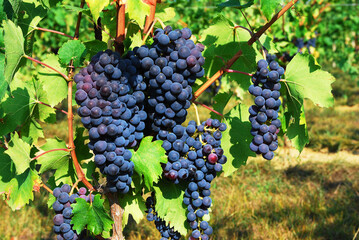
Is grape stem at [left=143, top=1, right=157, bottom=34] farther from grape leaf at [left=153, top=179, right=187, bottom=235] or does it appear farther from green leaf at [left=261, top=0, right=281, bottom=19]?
grape leaf at [left=153, top=179, right=187, bottom=235]

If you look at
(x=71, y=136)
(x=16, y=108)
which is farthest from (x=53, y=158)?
(x=16, y=108)

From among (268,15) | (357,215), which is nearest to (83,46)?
(268,15)

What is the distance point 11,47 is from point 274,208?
2.74 metres

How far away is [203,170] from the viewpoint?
142cm

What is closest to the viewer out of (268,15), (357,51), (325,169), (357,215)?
(268,15)

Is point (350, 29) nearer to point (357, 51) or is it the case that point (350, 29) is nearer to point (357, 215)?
point (357, 51)

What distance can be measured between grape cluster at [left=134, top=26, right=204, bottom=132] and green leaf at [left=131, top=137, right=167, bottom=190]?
0.28 feet

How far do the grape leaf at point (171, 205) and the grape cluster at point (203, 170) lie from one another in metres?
0.05

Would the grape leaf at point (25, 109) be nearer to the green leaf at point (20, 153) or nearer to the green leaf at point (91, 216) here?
the green leaf at point (20, 153)

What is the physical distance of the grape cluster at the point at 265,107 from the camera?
1288 millimetres

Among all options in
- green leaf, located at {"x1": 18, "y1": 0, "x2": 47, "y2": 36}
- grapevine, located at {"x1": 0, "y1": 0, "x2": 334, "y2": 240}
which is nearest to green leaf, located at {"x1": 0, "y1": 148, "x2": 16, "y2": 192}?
grapevine, located at {"x1": 0, "y1": 0, "x2": 334, "y2": 240}

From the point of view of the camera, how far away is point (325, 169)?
169 inches

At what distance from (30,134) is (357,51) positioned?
7.74m

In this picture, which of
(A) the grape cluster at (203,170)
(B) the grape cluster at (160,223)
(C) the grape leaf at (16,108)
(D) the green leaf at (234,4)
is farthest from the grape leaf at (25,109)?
(D) the green leaf at (234,4)
